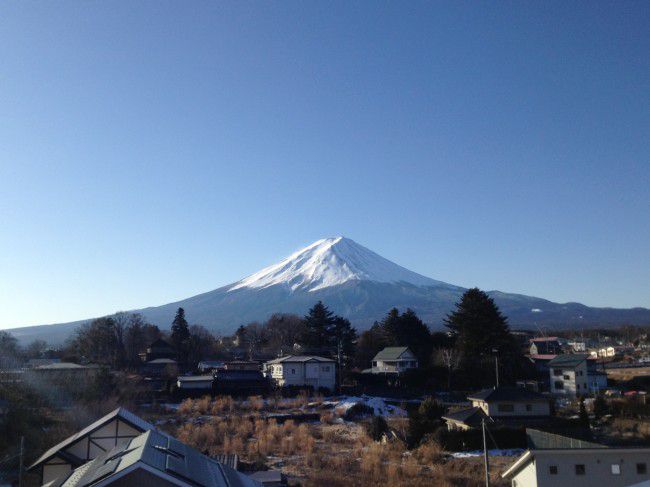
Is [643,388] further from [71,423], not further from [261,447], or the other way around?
[71,423]

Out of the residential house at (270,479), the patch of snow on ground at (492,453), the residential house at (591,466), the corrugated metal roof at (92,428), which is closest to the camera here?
the corrugated metal roof at (92,428)

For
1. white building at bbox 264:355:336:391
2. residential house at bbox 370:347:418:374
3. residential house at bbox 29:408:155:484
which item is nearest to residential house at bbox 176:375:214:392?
white building at bbox 264:355:336:391

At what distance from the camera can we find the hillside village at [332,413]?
12547 mm

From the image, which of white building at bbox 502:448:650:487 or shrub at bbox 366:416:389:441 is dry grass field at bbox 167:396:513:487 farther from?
white building at bbox 502:448:650:487

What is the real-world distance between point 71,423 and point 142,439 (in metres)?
13.3

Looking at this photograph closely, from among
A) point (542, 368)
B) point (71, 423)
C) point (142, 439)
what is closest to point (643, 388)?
point (542, 368)

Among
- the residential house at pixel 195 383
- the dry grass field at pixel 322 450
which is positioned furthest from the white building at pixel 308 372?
the dry grass field at pixel 322 450

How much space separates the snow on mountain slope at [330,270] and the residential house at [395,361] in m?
89.5

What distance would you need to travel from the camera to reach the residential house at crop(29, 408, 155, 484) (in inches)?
466

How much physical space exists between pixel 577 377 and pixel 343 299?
93.5 m

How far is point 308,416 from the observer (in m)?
28.1

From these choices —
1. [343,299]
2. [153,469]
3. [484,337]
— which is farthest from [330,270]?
[153,469]

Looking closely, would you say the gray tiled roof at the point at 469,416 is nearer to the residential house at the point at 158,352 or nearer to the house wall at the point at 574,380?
the house wall at the point at 574,380

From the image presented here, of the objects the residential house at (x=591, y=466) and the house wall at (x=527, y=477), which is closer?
the residential house at (x=591, y=466)
